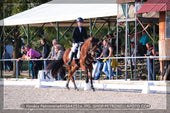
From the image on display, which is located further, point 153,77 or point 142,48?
point 142,48

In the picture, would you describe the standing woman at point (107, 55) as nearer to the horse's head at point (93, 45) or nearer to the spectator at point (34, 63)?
the horse's head at point (93, 45)

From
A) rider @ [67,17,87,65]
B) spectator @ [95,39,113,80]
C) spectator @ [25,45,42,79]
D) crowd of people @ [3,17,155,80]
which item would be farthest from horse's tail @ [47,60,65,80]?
spectator @ [25,45,42,79]

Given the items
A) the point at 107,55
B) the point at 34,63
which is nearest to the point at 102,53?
the point at 107,55

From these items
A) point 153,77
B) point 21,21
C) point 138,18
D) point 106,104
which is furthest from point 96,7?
point 106,104

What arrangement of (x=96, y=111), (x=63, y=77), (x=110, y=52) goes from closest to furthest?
(x=96, y=111) < (x=110, y=52) < (x=63, y=77)

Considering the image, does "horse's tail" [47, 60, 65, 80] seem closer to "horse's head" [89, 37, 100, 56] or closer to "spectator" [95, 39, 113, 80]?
"spectator" [95, 39, 113, 80]

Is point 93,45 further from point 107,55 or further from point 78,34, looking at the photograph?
point 107,55

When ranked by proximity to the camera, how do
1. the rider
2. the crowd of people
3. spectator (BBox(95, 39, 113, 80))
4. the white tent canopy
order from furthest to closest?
the white tent canopy < spectator (BBox(95, 39, 113, 80)) < the crowd of people < the rider

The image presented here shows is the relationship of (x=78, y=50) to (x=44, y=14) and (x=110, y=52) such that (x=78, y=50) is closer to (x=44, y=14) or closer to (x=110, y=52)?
(x=110, y=52)

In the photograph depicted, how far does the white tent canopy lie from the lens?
62.5 feet

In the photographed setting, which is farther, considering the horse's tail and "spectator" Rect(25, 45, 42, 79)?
"spectator" Rect(25, 45, 42, 79)

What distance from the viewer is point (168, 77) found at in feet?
50.3

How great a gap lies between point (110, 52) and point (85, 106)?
680 centimetres

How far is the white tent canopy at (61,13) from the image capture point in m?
19.1
